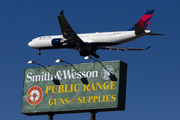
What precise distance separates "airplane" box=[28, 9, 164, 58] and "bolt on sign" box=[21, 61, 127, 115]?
1474 centimetres

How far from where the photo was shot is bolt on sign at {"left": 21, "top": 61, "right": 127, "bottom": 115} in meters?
41.3

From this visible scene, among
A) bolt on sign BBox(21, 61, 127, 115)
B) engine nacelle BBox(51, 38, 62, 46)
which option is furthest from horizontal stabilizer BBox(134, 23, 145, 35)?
bolt on sign BBox(21, 61, 127, 115)

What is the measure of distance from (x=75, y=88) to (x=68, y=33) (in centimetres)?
2068

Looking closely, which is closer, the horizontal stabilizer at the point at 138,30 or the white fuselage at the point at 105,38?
the horizontal stabilizer at the point at 138,30

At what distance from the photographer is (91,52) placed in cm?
6494

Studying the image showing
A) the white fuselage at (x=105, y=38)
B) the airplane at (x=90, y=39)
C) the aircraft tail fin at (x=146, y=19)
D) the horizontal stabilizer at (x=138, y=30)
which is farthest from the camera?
the aircraft tail fin at (x=146, y=19)

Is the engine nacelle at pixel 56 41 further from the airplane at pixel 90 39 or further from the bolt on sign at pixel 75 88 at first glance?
the bolt on sign at pixel 75 88

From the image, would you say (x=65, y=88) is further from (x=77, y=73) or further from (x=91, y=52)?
(x=91, y=52)

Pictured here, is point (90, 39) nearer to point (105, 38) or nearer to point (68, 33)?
point (105, 38)

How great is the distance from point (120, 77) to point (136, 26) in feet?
61.5

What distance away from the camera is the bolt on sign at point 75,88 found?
4134 cm

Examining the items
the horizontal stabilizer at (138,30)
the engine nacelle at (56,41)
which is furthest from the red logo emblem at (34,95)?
the engine nacelle at (56,41)

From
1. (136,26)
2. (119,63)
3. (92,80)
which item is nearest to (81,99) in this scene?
(92,80)

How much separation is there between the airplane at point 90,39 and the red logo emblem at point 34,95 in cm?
1550
